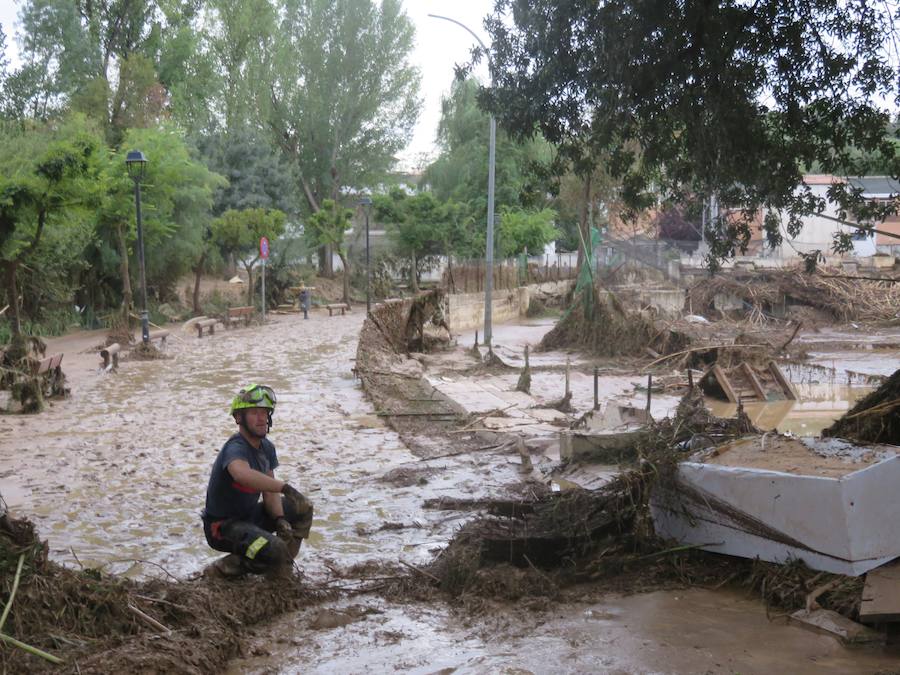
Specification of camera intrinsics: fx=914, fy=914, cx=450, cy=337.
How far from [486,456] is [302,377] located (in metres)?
7.92

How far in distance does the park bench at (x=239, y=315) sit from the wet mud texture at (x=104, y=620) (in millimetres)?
24814

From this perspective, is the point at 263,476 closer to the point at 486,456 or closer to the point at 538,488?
the point at 538,488

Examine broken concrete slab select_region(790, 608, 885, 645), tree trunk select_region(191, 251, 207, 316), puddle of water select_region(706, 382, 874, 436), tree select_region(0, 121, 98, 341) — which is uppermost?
tree select_region(0, 121, 98, 341)

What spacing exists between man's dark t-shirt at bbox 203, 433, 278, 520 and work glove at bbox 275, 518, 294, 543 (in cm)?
20

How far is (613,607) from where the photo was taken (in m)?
5.68

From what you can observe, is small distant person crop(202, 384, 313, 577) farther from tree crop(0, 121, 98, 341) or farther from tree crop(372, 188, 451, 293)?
tree crop(372, 188, 451, 293)

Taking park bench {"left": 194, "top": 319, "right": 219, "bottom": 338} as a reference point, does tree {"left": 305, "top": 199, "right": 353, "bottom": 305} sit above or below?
above

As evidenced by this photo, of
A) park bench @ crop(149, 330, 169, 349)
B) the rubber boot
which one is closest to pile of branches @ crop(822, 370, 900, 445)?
the rubber boot

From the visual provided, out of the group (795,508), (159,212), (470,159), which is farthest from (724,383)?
(470,159)

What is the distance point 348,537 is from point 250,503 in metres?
1.96

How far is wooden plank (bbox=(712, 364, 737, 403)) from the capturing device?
15891mm

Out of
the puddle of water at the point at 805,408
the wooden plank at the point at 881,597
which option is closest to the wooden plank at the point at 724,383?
the puddle of water at the point at 805,408

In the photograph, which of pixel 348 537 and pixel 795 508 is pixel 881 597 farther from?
pixel 348 537

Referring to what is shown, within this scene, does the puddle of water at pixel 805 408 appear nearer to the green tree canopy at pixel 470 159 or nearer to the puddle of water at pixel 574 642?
the puddle of water at pixel 574 642
